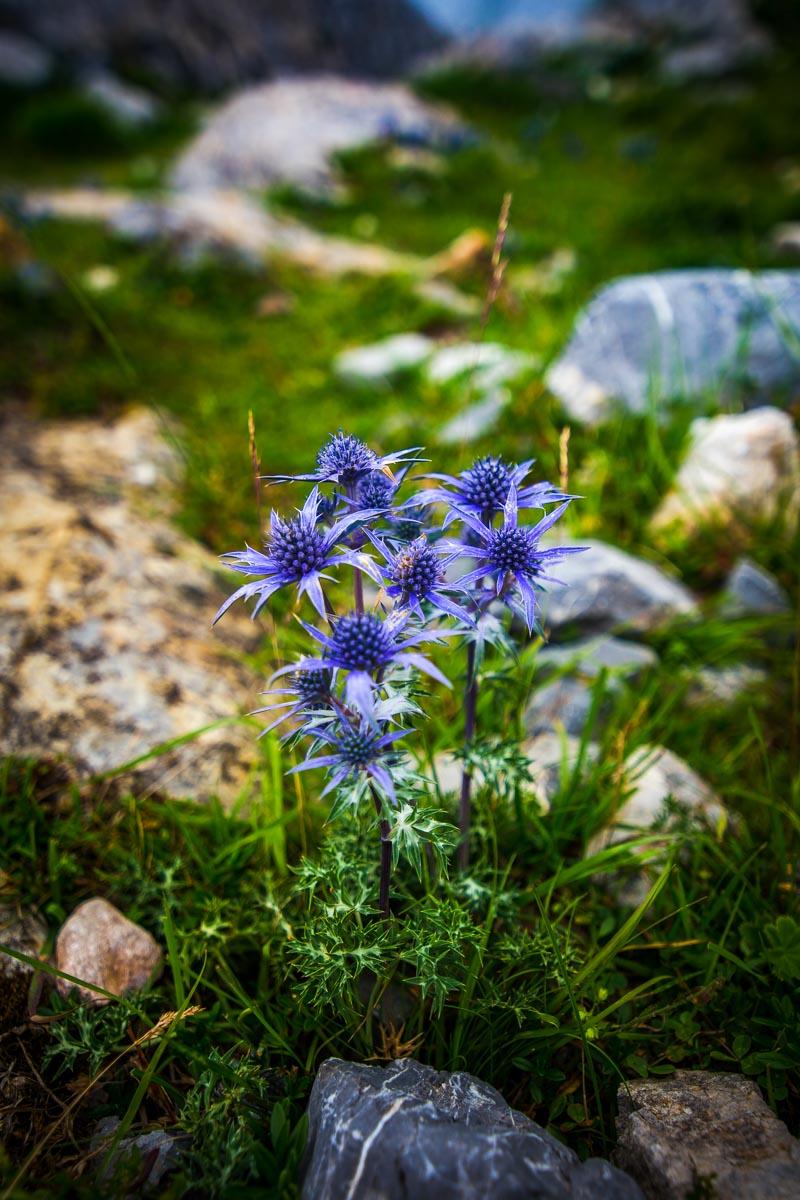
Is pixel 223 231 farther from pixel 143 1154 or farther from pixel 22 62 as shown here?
pixel 22 62

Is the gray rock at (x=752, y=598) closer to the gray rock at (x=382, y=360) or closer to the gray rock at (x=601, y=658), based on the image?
the gray rock at (x=601, y=658)

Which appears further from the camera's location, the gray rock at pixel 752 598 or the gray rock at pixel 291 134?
the gray rock at pixel 291 134

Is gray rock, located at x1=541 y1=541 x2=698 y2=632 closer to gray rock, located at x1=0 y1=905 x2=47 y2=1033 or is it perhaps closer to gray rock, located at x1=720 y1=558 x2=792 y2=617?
gray rock, located at x1=720 y1=558 x2=792 y2=617

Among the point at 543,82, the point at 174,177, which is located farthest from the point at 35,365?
the point at 543,82

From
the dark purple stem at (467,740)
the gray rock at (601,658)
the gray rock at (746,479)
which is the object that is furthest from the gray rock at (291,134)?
the dark purple stem at (467,740)

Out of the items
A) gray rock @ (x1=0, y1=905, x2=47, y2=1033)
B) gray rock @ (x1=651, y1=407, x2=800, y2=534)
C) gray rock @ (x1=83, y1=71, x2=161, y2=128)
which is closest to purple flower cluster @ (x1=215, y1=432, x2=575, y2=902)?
gray rock @ (x1=0, y1=905, x2=47, y2=1033)

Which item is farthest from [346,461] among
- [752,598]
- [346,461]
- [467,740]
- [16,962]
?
[752,598]

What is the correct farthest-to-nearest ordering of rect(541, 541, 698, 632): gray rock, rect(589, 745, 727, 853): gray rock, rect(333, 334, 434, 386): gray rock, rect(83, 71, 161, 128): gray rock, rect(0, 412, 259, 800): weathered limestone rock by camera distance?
rect(83, 71, 161, 128): gray rock, rect(333, 334, 434, 386): gray rock, rect(541, 541, 698, 632): gray rock, rect(0, 412, 259, 800): weathered limestone rock, rect(589, 745, 727, 853): gray rock
